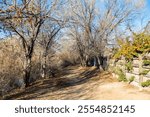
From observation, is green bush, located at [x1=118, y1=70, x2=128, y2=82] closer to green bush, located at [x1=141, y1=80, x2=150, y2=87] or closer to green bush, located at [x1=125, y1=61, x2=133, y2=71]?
green bush, located at [x1=125, y1=61, x2=133, y2=71]

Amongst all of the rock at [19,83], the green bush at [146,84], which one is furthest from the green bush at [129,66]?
the rock at [19,83]

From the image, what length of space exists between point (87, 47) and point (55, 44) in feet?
19.5

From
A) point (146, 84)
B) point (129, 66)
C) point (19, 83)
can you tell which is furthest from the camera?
point (19, 83)

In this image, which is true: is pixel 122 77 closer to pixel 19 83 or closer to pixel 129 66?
pixel 129 66

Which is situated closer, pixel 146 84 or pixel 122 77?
pixel 146 84

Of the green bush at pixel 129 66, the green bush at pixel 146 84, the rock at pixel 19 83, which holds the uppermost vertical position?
the green bush at pixel 129 66

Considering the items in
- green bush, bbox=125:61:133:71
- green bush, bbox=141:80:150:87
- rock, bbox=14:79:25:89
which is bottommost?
rock, bbox=14:79:25:89

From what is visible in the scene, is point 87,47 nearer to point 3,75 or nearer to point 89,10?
point 89,10

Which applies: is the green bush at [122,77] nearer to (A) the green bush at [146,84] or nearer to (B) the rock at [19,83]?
(A) the green bush at [146,84]

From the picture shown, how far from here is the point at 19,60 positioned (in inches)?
836

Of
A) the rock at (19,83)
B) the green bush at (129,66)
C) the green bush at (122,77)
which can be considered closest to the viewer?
the green bush at (129,66)

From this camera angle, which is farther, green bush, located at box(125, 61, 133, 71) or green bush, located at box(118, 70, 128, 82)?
green bush, located at box(118, 70, 128, 82)

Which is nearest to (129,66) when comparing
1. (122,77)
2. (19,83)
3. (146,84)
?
(122,77)

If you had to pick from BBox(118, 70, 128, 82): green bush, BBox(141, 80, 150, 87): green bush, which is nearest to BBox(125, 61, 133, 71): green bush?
BBox(118, 70, 128, 82): green bush
